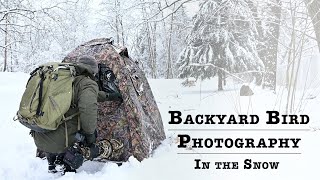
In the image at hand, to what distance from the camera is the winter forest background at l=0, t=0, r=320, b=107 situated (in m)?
6.92

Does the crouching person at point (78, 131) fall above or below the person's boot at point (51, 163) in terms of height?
above

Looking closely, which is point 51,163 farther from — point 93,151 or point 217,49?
point 217,49

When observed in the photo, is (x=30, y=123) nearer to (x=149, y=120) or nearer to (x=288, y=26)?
Result: (x=149, y=120)

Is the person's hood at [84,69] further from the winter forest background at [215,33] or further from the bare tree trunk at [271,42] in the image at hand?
the bare tree trunk at [271,42]

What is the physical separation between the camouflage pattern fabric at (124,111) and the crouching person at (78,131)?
0.64 meters

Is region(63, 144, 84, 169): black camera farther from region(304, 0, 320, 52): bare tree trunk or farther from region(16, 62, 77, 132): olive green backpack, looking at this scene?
region(304, 0, 320, 52): bare tree trunk

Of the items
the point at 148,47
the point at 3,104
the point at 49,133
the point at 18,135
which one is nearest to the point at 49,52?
the point at 148,47

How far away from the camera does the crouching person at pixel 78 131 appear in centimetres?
386

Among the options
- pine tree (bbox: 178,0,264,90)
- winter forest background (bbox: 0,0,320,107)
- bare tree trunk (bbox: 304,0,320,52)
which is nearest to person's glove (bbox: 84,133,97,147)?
winter forest background (bbox: 0,0,320,107)

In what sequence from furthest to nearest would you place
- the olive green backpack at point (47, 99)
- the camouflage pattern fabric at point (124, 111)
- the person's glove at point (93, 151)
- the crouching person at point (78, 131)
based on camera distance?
the camouflage pattern fabric at point (124, 111) < the person's glove at point (93, 151) < the crouching person at point (78, 131) < the olive green backpack at point (47, 99)

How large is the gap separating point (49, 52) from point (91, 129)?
28.5 m

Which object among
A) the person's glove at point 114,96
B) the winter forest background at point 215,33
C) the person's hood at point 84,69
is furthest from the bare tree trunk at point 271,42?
the person's hood at point 84,69

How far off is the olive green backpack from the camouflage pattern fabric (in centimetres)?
92

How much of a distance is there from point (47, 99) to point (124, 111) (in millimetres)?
1189
